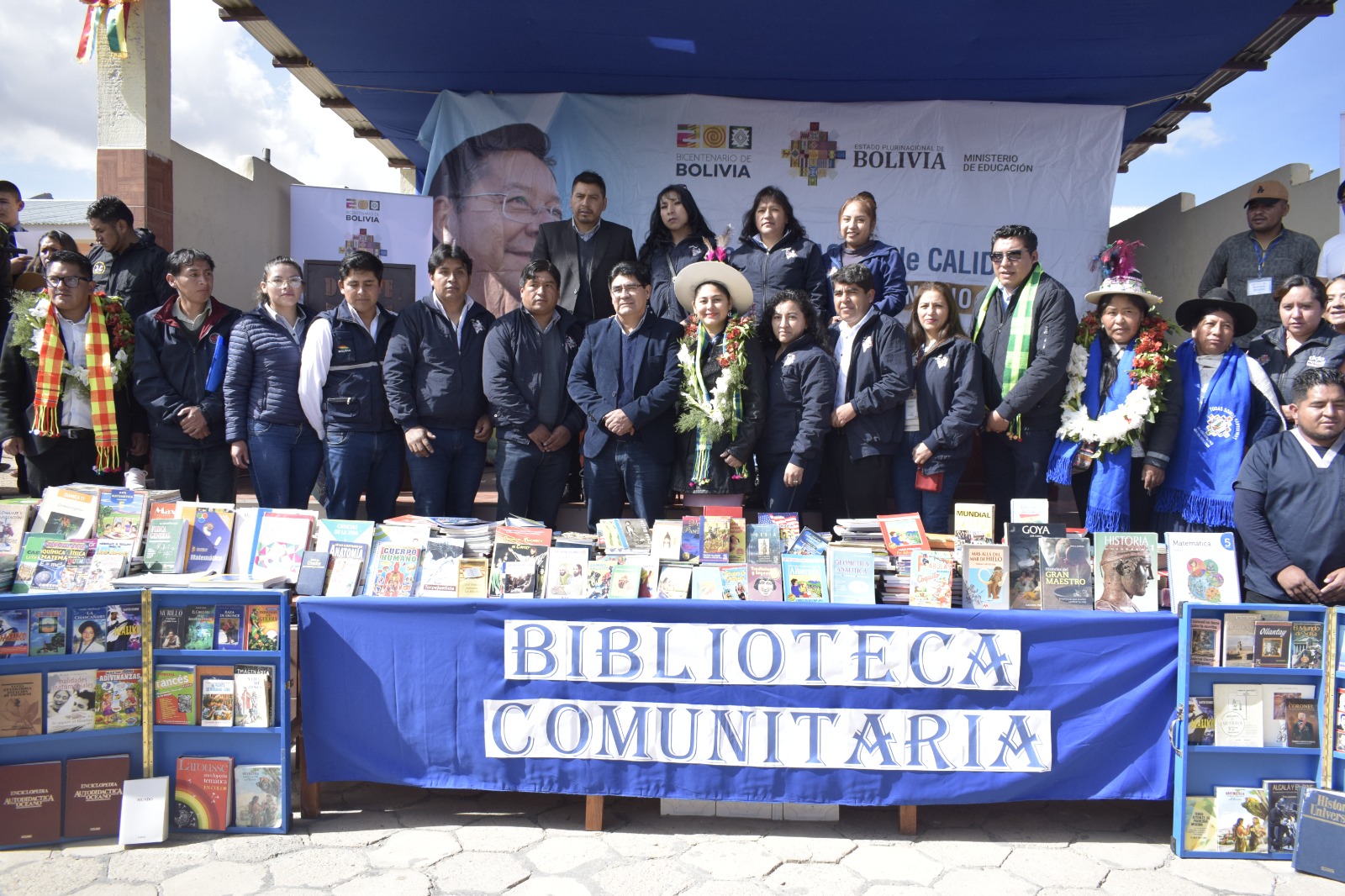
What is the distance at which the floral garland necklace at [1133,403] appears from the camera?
12.6 ft

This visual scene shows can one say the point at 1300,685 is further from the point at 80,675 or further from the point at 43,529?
the point at 43,529

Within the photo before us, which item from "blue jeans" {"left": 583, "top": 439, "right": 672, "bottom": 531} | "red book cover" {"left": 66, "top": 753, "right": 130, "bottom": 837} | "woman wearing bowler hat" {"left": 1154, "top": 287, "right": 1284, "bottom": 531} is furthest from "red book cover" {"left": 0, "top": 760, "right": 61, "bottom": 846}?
"woman wearing bowler hat" {"left": 1154, "top": 287, "right": 1284, "bottom": 531}

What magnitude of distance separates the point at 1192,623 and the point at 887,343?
5.78ft

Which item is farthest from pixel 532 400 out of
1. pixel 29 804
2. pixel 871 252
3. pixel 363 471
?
pixel 29 804

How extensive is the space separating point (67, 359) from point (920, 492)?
4164 millimetres

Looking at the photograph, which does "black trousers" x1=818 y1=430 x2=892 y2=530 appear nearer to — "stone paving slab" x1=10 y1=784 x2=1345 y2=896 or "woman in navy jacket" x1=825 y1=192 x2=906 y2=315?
"woman in navy jacket" x1=825 y1=192 x2=906 y2=315

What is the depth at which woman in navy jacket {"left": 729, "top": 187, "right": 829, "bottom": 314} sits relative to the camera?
4.82 meters

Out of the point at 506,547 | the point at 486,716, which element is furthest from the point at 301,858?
the point at 506,547

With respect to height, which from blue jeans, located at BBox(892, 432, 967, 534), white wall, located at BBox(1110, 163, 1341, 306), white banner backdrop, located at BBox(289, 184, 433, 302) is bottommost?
blue jeans, located at BBox(892, 432, 967, 534)

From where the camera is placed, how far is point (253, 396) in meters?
4.20

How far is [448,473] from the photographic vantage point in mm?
4348

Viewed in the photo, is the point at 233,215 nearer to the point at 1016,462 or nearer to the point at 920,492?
the point at 920,492

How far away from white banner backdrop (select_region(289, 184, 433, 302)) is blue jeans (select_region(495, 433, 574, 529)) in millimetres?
3098

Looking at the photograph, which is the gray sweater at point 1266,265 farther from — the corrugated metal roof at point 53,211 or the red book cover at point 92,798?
the corrugated metal roof at point 53,211
